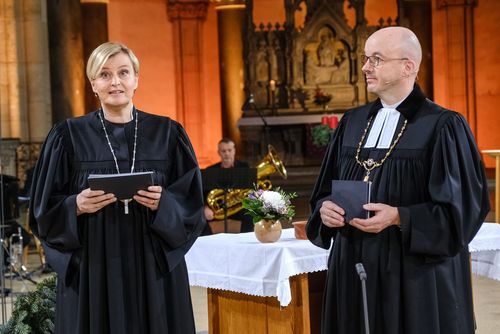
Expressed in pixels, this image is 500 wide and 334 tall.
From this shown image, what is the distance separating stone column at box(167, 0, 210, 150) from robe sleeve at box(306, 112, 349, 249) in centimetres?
1833

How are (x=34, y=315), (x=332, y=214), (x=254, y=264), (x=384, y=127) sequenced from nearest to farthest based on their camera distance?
(x=332, y=214), (x=384, y=127), (x=34, y=315), (x=254, y=264)

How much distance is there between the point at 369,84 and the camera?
3752 mm

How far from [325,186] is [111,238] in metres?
0.96

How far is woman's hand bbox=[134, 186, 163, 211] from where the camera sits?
3.81m

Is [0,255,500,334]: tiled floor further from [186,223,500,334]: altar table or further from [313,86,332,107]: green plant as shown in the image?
[313,86,332,107]: green plant

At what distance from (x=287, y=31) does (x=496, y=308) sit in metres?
13.6

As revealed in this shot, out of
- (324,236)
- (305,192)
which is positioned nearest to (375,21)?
(305,192)

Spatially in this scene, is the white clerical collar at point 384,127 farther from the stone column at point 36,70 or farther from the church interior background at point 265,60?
the church interior background at point 265,60

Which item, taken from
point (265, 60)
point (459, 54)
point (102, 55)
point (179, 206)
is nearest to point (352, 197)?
point (179, 206)

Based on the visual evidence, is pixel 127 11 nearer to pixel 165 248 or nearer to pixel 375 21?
pixel 375 21

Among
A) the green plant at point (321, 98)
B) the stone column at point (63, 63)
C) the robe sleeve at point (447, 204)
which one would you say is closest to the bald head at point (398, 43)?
the robe sleeve at point (447, 204)

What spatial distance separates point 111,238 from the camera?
391 cm

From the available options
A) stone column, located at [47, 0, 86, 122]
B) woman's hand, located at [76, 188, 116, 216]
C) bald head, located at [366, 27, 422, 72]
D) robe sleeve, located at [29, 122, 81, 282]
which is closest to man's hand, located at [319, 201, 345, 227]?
bald head, located at [366, 27, 422, 72]

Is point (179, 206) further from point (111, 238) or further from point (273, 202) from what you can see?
point (273, 202)
